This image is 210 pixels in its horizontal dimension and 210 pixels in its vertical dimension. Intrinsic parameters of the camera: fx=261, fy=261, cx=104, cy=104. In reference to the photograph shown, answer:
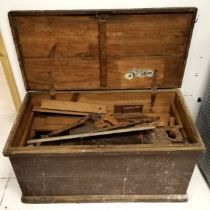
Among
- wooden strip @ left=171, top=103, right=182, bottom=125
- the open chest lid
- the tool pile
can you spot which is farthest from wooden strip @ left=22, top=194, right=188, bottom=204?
the open chest lid

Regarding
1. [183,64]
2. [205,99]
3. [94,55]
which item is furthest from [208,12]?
[94,55]

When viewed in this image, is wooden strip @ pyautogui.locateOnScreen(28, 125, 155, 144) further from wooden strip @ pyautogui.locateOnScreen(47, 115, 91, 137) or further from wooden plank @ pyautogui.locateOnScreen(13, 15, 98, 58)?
wooden plank @ pyautogui.locateOnScreen(13, 15, 98, 58)

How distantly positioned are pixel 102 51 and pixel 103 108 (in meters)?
0.36

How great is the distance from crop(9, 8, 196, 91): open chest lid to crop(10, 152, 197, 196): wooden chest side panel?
1.54 ft

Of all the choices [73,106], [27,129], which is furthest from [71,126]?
[27,129]

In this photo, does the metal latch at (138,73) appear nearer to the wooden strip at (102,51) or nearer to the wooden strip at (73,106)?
the wooden strip at (102,51)

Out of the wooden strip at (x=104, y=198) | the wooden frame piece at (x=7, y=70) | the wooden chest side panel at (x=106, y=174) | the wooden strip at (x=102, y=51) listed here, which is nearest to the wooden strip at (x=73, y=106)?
the wooden strip at (x=102, y=51)

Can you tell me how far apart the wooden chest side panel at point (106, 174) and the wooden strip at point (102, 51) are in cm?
48

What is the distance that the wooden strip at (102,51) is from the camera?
1305mm

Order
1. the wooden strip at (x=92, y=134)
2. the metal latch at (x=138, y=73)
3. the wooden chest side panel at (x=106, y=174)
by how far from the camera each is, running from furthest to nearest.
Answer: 1. the metal latch at (x=138, y=73)
2. the wooden strip at (x=92, y=134)
3. the wooden chest side panel at (x=106, y=174)

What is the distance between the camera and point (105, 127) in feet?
4.88

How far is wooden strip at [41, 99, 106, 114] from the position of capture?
1529 millimetres

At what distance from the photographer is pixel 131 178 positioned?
4.39 feet

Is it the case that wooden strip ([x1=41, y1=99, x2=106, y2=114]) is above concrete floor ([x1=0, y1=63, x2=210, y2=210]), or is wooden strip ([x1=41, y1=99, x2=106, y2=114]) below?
above
